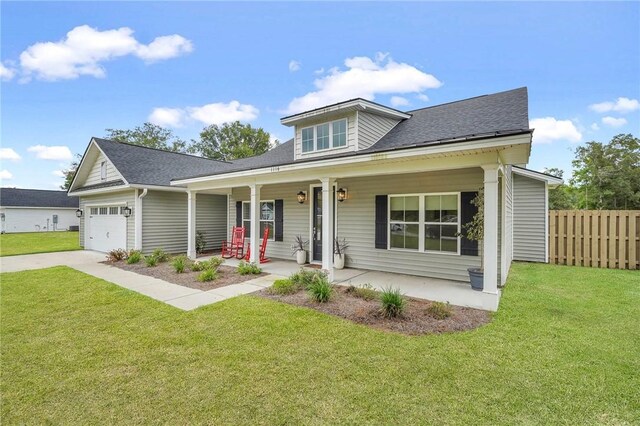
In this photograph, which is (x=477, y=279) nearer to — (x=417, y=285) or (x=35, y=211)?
(x=417, y=285)

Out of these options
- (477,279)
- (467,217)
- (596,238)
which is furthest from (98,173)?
(596,238)

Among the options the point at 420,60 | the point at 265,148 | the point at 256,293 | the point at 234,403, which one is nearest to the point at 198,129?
the point at 265,148

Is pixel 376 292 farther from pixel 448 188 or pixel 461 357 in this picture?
pixel 448 188

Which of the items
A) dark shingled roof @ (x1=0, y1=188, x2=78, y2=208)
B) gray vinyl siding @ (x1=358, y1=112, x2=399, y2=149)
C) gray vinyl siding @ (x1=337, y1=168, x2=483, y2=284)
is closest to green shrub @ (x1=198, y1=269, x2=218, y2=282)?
gray vinyl siding @ (x1=337, y1=168, x2=483, y2=284)

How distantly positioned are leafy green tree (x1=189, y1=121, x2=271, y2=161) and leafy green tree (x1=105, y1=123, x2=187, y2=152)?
443 centimetres

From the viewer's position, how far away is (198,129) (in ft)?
119

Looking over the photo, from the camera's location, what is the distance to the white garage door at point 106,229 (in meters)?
11.7

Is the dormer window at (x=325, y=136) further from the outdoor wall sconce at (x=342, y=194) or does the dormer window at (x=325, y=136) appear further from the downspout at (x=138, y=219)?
the downspout at (x=138, y=219)

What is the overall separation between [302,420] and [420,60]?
1351 cm

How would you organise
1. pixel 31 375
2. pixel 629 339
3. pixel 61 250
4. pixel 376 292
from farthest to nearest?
pixel 61 250 < pixel 376 292 < pixel 629 339 < pixel 31 375

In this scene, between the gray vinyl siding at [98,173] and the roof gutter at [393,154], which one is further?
the gray vinyl siding at [98,173]

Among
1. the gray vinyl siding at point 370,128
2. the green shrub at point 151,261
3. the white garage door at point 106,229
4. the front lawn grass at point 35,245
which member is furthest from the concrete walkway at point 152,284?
the gray vinyl siding at point 370,128

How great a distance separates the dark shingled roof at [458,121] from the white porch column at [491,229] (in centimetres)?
79

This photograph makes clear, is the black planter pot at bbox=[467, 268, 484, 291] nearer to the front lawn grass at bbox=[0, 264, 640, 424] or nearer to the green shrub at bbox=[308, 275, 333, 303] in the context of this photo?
the front lawn grass at bbox=[0, 264, 640, 424]
